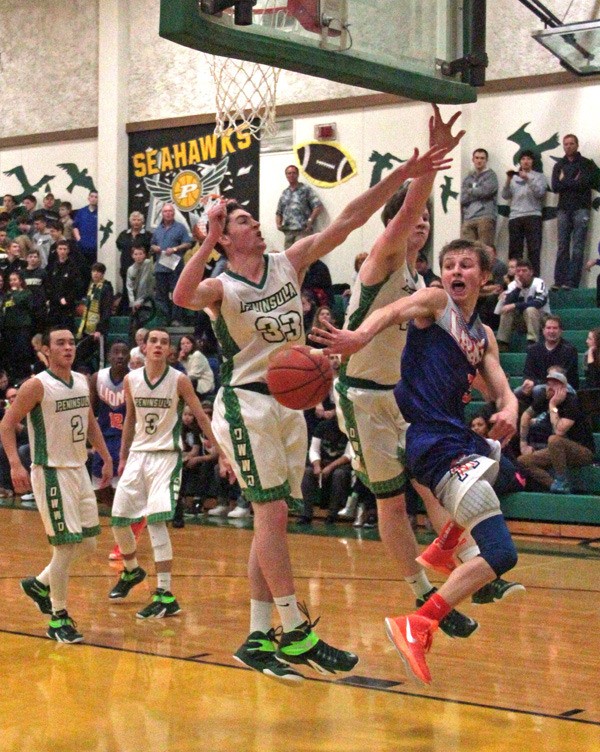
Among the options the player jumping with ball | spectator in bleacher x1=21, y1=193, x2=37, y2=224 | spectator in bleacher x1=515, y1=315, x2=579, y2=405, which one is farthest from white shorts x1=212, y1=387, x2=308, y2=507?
spectator in bleacher x1=21, y1=193, x2=37, y2=224

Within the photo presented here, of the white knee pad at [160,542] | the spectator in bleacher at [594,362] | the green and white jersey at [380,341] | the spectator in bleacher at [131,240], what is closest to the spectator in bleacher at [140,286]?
the spectator in bleacher at [131,240]

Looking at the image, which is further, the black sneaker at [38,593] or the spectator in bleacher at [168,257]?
the spectator in bleacher at [168,257]

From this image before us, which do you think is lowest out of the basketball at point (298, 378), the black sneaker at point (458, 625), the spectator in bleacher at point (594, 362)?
the black sneaker at point (458, 625)

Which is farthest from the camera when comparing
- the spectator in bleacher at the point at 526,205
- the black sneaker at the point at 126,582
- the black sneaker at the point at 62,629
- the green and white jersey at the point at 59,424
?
the spectator in bleacher at the point at 526,205

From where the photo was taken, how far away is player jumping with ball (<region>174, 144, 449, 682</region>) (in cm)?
508

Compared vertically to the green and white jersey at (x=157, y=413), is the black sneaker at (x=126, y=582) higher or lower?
lower

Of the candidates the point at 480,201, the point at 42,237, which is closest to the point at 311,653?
the point at 480,201

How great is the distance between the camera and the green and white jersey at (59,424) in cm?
694

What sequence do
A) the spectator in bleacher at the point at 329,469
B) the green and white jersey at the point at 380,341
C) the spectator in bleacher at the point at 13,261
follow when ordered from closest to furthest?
the green and white jersey at the point at 380,341 → the spectator in bleacher at the point at 329,469 → the spectator in bleacher at the point at 13,261

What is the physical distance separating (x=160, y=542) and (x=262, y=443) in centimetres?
258

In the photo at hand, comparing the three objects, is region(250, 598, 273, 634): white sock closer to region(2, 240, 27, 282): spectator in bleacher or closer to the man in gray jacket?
the man in gray jacket

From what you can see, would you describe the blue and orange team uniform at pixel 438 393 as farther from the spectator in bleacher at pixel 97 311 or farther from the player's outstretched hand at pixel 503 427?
the spectator in bleacher at pixel 97 311

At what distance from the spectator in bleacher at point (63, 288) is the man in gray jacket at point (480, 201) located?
598cm

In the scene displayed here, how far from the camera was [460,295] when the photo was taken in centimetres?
523
